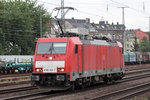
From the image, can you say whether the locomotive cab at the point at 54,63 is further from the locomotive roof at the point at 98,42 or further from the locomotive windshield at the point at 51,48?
the locomotive roof at the point at 98,42

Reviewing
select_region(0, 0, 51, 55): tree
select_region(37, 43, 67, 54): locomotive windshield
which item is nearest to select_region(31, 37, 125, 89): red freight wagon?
select_region(37, 43, 67, 54): locomotive windshield

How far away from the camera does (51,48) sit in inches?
631

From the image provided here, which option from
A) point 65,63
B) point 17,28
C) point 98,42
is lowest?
point 65,63

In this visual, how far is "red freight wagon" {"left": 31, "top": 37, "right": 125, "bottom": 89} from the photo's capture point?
50.1 feet

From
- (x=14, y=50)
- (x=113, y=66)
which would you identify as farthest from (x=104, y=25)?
(x=113, y=66)

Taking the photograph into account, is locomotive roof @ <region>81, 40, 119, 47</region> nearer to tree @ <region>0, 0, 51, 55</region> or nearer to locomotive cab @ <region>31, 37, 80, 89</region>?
locomotive cab @ <region>31, 37, 80, 89</region>

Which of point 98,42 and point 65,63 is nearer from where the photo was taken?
point 65,63

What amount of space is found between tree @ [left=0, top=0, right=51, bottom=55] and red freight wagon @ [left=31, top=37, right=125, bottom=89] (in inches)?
1330

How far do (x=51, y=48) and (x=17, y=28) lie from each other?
39.7 m

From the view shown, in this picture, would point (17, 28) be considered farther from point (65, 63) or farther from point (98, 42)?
point (65, 63)

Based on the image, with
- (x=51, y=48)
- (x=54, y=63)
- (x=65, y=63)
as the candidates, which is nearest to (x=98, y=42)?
(x=51, y=48)

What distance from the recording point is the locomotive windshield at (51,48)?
51.7ft

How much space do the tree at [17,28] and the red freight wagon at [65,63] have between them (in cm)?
3377

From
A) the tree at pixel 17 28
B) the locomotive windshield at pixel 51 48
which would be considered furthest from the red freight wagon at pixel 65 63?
the tree at pixel 17 28
